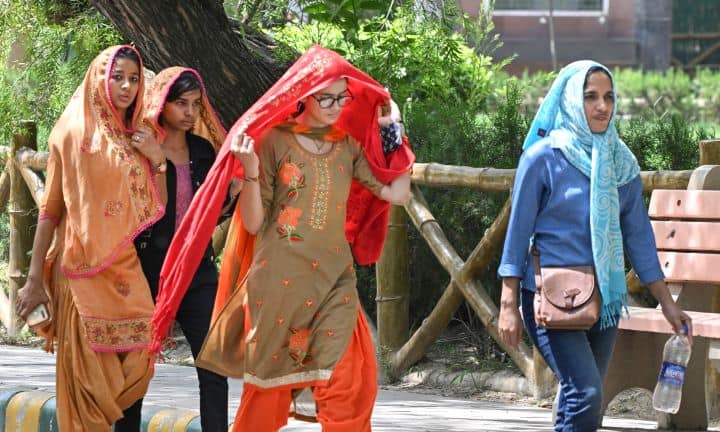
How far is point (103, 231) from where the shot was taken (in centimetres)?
545

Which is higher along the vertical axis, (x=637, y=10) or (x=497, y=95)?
(x=637, y=10)

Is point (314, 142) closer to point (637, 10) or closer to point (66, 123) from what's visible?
point (66, 123)

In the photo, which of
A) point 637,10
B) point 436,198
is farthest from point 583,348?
point 637,10

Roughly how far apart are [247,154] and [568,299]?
116 cm

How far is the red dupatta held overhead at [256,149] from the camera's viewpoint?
4.85m

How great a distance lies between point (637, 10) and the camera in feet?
144

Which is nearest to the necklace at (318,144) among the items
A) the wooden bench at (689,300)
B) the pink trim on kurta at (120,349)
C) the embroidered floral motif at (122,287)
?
the embroidered floral motif at (122,287)

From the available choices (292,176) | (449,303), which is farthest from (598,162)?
(449,303)

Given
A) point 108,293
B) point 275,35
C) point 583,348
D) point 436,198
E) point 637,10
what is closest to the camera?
point 583,348

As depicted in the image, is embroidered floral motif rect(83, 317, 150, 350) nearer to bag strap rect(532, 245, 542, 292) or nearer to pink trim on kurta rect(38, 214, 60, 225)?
pink trim on kurta rect(38, 214, 60, 225)

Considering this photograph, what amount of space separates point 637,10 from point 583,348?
4069 centimetres

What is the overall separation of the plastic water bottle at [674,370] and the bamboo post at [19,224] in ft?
19.3

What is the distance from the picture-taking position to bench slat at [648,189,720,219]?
616 centimetres

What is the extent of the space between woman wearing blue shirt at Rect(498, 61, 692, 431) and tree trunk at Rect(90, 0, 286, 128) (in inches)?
138
